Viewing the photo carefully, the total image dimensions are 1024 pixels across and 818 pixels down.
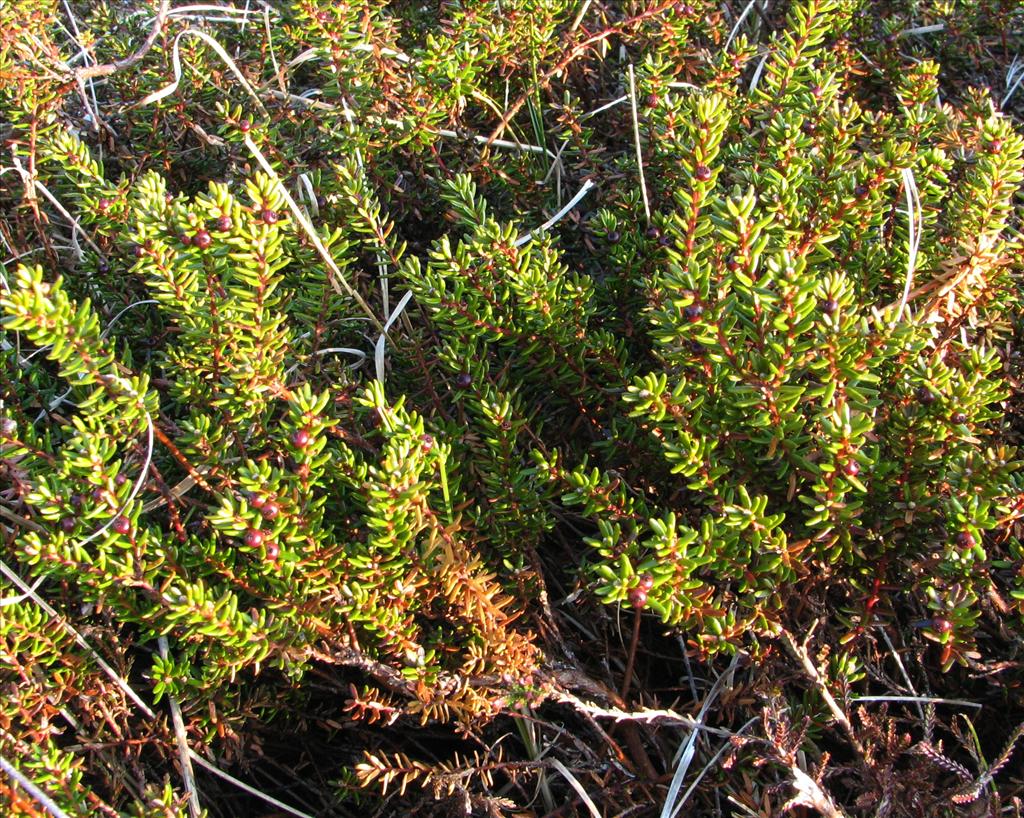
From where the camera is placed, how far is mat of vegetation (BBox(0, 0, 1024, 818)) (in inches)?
72.4

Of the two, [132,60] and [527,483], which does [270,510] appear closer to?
[527,483]

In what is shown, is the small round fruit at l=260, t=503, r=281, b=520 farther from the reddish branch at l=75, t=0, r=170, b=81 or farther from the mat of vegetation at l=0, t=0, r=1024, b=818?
the reddish branch at l=75, t=0, r=170, b=81

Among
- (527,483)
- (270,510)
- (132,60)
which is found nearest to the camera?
(270,510)

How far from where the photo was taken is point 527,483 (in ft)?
7.22

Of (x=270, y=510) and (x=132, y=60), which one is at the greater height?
(x=132, y=60)

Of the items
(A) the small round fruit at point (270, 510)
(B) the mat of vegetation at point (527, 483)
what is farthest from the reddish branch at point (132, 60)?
(A) the small round fruit at point (270, 510)

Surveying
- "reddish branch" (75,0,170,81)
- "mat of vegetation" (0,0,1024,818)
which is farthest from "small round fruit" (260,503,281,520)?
"reddish branch" (75,0,170,81)

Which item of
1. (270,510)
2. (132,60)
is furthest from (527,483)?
(132,60)

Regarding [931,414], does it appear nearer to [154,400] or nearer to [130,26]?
[154,400]

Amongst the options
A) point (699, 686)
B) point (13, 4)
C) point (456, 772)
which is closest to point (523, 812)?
point (456, 772)

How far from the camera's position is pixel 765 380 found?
1810 mm

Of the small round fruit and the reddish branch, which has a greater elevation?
the reddish branch

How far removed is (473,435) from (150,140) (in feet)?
4.71

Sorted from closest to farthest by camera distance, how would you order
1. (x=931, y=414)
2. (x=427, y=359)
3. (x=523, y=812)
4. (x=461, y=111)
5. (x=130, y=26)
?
(x=931, y=414), (x=523, y=812), (x=427, y=359), (x=461, y=111), (x=130, y=26)
